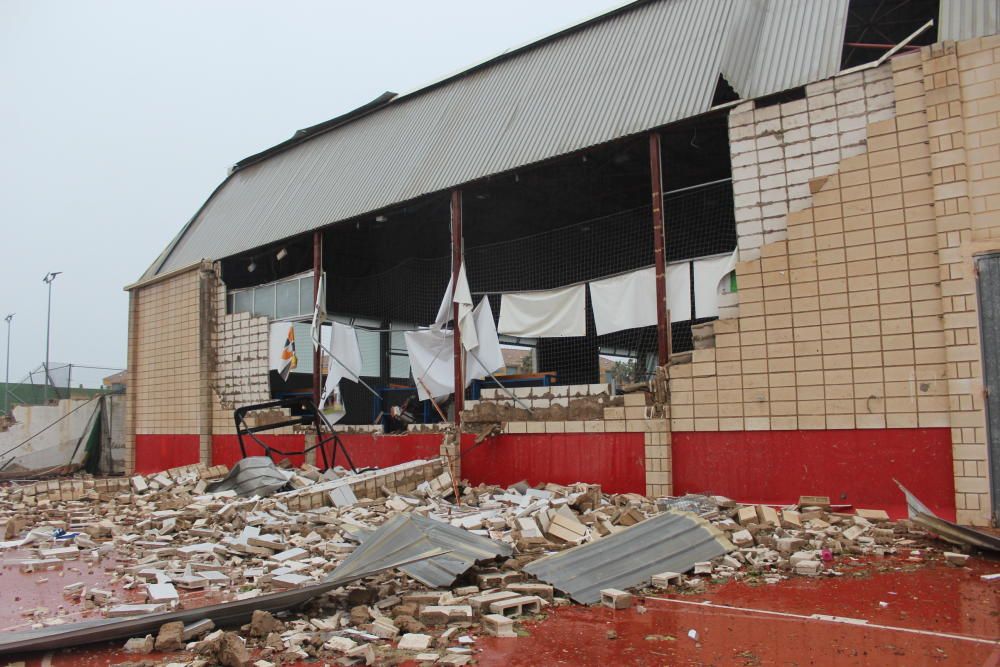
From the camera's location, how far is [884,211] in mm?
8227

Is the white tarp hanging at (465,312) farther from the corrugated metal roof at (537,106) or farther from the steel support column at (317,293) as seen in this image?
the steel support column at (317,293)

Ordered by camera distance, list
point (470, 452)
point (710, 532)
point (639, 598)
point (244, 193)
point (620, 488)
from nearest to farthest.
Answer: point (639, 598), point (710, 532), point (620, 488), point (470, 452), point (244, 193)

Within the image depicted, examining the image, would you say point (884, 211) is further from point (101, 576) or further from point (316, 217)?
point (316, 217)

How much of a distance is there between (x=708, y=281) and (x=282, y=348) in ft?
31.3

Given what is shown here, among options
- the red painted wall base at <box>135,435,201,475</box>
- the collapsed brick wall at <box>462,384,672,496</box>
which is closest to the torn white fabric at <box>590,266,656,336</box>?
the collapsed brick wall at <box>462,384,672,496</box>

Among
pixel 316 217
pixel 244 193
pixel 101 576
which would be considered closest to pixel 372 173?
pixel 316 217

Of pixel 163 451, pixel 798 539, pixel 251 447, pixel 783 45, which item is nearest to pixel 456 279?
pixel 783 45

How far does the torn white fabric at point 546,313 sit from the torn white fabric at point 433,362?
1.09m

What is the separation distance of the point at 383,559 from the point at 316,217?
10.6 meters

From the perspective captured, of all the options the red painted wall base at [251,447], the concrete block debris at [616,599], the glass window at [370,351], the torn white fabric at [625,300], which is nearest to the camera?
the concrete block debris at [616,599]

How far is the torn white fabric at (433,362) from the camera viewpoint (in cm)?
1298

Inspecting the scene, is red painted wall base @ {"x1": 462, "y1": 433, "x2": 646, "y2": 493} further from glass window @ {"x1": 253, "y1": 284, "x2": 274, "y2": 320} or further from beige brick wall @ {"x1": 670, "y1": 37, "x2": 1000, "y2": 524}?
glass window @ {"x1": 253, "y1": 284, "x2": 274, "y2": 320}

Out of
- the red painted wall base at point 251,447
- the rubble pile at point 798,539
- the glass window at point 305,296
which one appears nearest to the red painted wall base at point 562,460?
the rubble pile at point 798,539

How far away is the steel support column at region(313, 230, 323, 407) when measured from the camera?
14.4m
